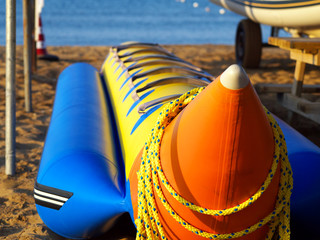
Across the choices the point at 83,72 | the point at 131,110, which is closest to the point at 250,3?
the point at 83,72

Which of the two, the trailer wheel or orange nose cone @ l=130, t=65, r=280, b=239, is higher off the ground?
orange nose cone @ l=130, t=65, r=280, b=239

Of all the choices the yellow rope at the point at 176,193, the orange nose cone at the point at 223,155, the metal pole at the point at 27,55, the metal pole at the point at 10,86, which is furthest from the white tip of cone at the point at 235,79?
the metal pole at the point at 27,55

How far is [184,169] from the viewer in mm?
1527

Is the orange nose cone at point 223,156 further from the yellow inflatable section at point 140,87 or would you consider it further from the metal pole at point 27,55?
the metal pole at point 27,55

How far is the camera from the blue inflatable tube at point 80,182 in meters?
1.95

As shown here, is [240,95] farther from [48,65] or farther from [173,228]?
[48,65]

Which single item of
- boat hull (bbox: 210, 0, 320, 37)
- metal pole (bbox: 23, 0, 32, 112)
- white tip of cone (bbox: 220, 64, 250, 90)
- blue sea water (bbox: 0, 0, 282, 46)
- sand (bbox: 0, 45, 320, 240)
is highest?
white tip of cone (bbox: 220, 64, 250, 90)

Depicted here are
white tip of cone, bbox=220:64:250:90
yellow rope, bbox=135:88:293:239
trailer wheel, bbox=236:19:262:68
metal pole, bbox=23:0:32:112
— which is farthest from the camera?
trailer wheel, bbox=236:19:262:68

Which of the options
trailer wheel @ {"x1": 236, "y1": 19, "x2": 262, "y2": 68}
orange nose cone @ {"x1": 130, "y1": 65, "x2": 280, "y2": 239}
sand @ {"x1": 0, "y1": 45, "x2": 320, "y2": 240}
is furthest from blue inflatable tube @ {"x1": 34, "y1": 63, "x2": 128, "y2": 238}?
trailer wheel @ {"x1": 236, "y1": 19, "x2": 262, "y2": 68}

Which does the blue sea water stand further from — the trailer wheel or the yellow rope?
the yellow rope

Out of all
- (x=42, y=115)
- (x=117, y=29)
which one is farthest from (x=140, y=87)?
(x=117, y=29)

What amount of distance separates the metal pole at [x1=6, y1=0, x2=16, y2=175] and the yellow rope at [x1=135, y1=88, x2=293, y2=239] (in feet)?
4.60

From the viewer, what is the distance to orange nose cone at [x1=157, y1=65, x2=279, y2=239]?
1.42m

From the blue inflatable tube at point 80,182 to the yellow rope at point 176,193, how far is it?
→ 0.26 metres
